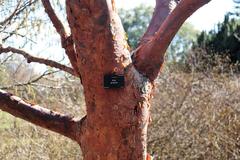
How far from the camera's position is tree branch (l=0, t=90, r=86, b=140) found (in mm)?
1734

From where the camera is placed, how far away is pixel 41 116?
Result: 1.78 meters

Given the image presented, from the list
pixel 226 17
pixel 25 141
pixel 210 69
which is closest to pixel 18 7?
pixel 25 141

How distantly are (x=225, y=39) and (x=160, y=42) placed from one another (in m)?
10.6

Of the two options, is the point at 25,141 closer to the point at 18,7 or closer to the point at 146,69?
the point at 18,7

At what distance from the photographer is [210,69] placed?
8578 millimetres

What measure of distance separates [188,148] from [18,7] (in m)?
3.86

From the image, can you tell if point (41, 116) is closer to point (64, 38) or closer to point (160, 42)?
point (64, 38)

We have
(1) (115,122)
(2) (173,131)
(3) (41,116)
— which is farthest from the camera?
(2) (173,131)

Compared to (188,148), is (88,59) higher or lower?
higher

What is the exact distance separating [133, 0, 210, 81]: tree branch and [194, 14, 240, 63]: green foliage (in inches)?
372

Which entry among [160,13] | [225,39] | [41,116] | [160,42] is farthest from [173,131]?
[225,39]

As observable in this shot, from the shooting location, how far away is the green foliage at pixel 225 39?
11.5m

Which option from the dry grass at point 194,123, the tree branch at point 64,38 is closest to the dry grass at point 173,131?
the dry grass at point 194,123

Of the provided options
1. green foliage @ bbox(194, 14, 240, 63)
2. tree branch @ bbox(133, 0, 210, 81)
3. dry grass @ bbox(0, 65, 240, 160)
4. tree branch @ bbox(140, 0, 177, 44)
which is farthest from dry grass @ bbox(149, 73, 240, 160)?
tree branch @ bbox(133, 0, 210, 81)
